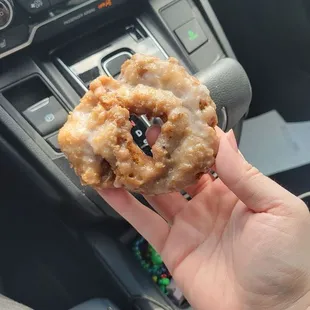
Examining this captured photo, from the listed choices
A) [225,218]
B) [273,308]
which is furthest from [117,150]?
[273,308]

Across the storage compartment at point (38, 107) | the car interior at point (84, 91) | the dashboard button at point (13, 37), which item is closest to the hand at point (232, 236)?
the car interior at point (84, 91)

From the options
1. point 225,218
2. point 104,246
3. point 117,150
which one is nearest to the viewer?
point 117,150

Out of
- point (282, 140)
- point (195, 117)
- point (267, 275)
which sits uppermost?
point (195, 117)

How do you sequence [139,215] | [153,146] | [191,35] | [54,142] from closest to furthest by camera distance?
1. [153,146]
2. [139,215]
3. [54,142]
4. [191,35]

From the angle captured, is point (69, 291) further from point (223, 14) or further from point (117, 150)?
point (223, 14)

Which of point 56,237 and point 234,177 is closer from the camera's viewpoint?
point 234,177

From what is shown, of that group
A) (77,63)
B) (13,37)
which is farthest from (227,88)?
(13,37)

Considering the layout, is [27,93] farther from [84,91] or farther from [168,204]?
[168,204]
